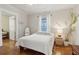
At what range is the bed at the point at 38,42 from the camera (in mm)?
1530

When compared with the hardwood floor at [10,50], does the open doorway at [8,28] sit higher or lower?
higher

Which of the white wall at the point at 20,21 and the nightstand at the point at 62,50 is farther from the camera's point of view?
the white wall at the point at 20,21

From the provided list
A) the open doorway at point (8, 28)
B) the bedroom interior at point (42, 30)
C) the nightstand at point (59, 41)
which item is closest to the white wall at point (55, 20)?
the bedroom interior at point (42, 30)

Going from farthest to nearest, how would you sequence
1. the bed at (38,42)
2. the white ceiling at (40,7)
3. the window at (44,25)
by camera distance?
the window at (44,25)
the bed at (38,42)
the white ceiling at (40,7)

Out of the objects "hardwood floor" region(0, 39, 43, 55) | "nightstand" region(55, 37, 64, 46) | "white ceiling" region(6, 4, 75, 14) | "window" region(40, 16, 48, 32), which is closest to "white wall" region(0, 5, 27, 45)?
"white ceiling" region(6, 4, 75, 14)

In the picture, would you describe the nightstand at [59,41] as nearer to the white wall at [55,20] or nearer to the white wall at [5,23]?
the white wall at [55,20]

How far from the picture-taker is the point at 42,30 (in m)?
1.64

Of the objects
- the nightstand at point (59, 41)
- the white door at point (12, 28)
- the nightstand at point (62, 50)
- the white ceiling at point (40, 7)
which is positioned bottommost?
the nightstand at point (62, 50)

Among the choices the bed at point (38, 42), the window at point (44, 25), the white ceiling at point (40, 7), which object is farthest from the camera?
the window at point (44, 25)

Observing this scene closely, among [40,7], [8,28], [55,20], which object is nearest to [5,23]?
[8,28]

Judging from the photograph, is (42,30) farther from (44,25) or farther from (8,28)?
(8,28)

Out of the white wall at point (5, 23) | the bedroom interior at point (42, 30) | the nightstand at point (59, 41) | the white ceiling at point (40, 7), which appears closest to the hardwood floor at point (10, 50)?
the bedroom interior at point (42, 30)
